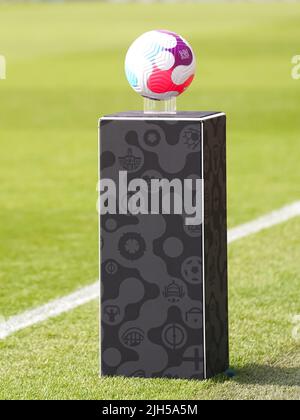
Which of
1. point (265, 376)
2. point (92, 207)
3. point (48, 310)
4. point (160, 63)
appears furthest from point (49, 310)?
point (92, 207)

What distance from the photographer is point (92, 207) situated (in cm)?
1112

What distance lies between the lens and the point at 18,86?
75.0 ft

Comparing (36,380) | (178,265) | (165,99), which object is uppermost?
(165,99)

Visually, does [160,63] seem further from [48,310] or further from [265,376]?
[48,310]

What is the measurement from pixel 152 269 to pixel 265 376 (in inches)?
31.4

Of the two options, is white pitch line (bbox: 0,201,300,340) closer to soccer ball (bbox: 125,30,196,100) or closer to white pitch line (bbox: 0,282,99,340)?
white pitch line (bbox: 0,282,99,340)

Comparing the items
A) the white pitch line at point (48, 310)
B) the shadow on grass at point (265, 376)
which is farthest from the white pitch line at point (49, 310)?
the shadow on grass at point (265, 376)

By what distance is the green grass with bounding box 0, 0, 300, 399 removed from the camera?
19.8 feet

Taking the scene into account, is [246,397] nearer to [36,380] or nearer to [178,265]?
[178,265]

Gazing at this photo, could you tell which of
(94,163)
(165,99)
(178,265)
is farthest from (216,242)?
(94,163)

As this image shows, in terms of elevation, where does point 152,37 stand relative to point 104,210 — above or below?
above

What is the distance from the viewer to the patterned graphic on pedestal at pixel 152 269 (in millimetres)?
5539

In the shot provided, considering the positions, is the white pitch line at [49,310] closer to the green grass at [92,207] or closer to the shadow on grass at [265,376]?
the green grass at [92,207]

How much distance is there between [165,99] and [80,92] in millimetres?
15976
